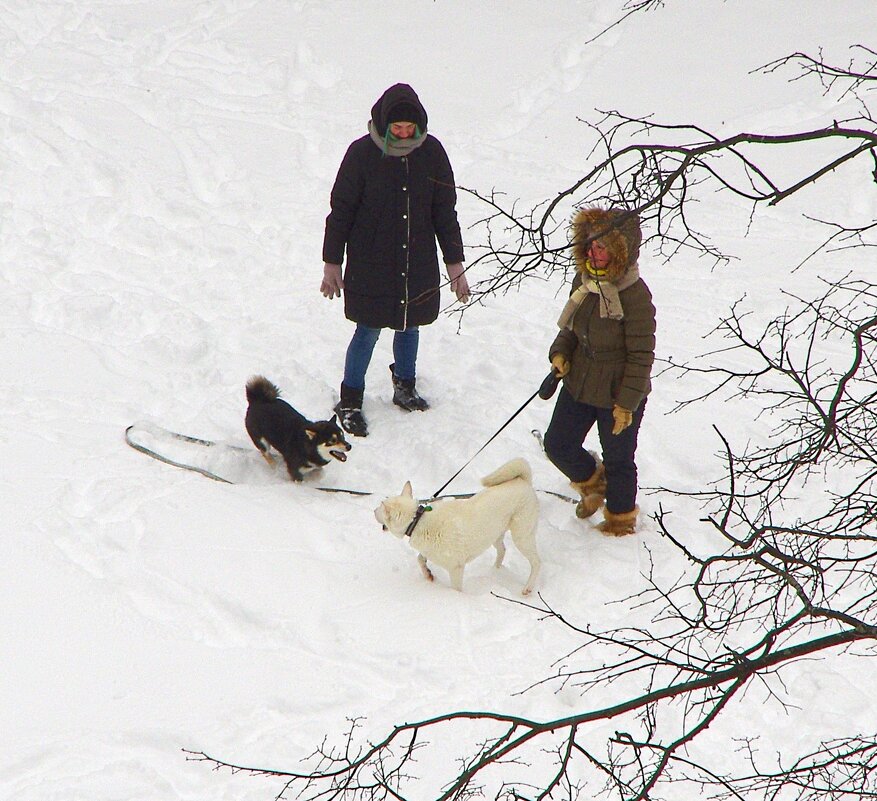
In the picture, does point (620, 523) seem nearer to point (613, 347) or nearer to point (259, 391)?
point (613, 347)

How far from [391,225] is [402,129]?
0.59m

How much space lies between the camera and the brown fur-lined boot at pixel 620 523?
15.9ft

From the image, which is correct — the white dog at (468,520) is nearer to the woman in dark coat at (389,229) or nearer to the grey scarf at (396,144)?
the woman in dark coat at (389,229)

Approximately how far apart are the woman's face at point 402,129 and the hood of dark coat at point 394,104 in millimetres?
35

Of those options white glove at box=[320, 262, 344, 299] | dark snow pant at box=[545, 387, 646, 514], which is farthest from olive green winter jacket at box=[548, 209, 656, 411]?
white glove at box=[320, 262, 344, 299]

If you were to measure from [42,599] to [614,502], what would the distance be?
9.82 feet

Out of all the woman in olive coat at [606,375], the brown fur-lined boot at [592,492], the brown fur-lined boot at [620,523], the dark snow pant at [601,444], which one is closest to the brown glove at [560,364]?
the woman in olive coat at [606,375]

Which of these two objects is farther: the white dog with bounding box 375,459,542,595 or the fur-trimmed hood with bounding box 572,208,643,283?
the white dog with bounding box 375,459,542,595

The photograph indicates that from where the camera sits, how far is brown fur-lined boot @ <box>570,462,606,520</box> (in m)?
5.01

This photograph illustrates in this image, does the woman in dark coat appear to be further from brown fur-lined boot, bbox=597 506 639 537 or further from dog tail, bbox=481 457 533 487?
brown fur-lined boot, bbox=597 506 639 537

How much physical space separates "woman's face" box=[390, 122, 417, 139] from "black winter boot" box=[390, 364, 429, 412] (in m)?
1.67

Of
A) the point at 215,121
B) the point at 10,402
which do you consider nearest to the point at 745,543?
the point at 10,402

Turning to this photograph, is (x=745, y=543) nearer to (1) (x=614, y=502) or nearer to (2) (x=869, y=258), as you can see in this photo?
(1) (x=614, y=502)

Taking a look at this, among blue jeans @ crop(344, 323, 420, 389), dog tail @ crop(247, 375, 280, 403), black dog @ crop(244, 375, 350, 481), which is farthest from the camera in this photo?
blue jeans @ crop(344, 323, 420, 389)
